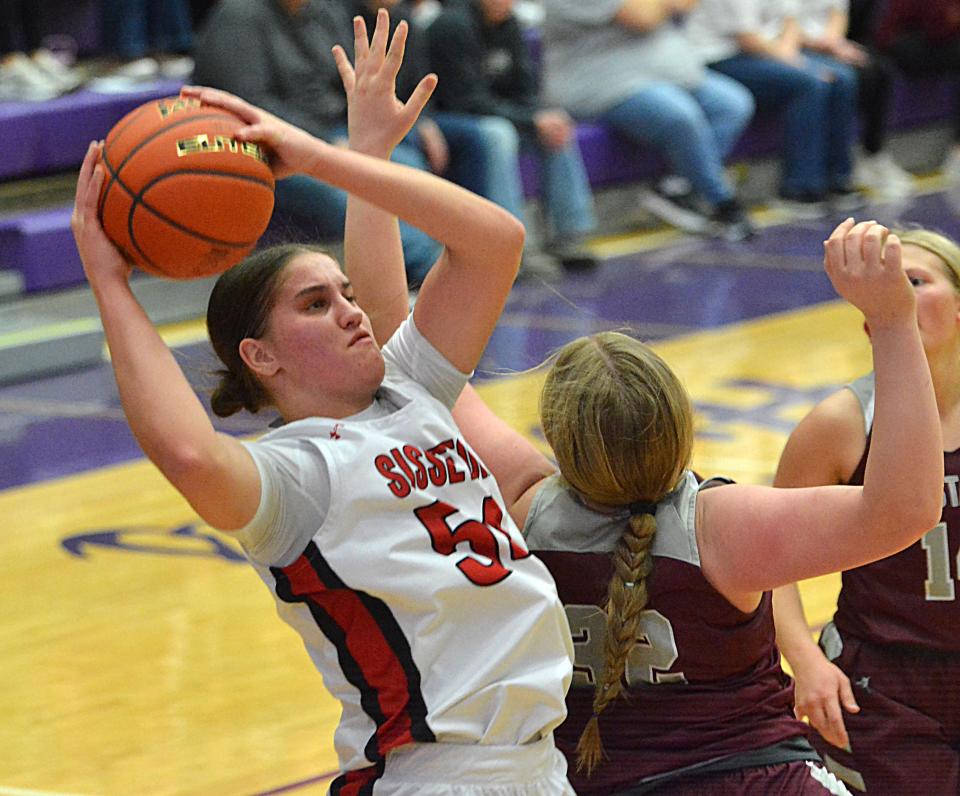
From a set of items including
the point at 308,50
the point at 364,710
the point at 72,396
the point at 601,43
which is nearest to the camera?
the point at 364,710

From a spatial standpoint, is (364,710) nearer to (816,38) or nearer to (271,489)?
(271,489)

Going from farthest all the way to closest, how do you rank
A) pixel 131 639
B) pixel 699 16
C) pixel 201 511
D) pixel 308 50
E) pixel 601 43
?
pixel 699 16
pixel 601 43
pixel 308 50
pixel 131 639
pixel 201 511

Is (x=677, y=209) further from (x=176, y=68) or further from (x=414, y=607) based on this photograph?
(x=414, y=607)

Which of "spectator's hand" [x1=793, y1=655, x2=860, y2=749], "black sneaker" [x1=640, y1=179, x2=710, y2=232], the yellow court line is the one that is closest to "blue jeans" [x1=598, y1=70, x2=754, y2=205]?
"black sneaker" [x1=640, y1=179, x2=710, y2=232]

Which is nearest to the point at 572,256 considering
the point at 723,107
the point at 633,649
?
the point at 723,107

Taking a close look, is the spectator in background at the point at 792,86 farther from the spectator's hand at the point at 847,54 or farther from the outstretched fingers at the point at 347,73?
the outstretched fingers at the point at 347,73

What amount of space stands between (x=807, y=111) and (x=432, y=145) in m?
3.12

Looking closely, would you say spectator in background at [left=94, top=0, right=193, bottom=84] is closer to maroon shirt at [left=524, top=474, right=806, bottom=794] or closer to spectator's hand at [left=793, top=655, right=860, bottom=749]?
spectator's hand at [left=793, top=655, right=860, bottom=749]

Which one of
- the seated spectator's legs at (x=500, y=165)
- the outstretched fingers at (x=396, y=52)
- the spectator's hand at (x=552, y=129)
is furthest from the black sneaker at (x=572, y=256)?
the outstretched fingers at (x=396, y=52)

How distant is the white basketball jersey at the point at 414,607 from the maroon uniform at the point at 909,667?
35.6 inches

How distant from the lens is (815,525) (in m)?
2.13

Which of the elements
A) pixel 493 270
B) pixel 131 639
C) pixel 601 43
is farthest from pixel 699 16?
pixel 493 270

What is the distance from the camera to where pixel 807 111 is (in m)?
10.5

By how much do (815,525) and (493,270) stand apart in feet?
1.86
